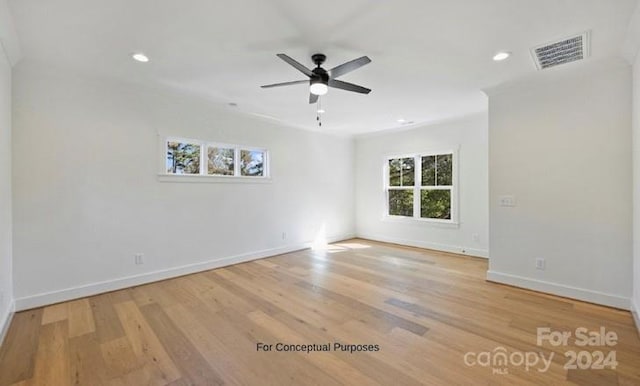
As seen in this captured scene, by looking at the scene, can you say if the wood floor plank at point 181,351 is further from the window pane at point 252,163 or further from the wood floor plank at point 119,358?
the window pane at point 252,163

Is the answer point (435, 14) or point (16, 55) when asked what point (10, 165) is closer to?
point (16, 55)

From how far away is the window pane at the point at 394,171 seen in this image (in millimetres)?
6070

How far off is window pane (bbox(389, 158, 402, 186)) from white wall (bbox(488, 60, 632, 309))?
2532mm

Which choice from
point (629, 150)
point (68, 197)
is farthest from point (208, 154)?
point (629, 150)

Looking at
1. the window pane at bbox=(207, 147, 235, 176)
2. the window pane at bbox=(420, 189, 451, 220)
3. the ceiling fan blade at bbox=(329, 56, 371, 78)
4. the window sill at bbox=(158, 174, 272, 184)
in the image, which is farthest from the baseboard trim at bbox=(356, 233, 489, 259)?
the ceiling fan blade at bbox=(329, 56, 371, 78)

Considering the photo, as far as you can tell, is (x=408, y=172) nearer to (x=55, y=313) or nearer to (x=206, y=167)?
(x=206, y=167)

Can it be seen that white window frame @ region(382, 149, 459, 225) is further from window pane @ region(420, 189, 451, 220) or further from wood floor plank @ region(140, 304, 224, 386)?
wood floor plank @ region(140, 304, 224, 386)

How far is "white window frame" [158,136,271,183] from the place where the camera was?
3742mm

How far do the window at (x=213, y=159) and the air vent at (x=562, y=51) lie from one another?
3.95 metres

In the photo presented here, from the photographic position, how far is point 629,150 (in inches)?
108

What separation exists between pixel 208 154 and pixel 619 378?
4794 millimetres

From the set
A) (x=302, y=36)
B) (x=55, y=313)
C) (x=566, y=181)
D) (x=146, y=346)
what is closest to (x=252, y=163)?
(x=302, y=36)

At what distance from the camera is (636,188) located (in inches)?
102

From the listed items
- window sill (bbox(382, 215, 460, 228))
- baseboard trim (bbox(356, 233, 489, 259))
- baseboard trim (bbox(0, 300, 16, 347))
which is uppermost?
window sill (bbox(382, 215, 460, 228))
